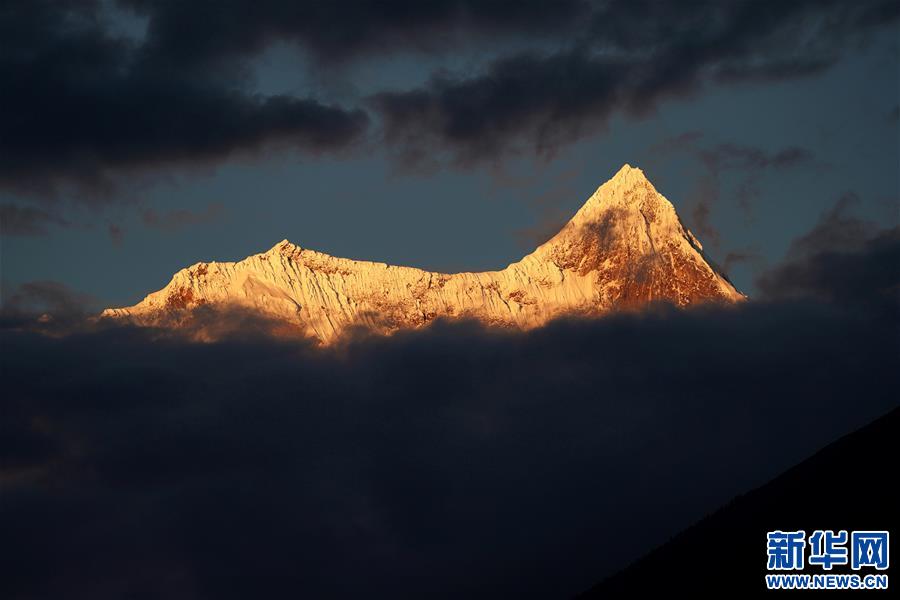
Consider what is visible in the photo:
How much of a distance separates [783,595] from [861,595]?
14424mm

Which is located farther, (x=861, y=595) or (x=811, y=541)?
(x=811, y=541)

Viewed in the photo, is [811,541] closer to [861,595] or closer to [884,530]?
[884,530]

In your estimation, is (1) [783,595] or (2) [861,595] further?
(1) [783,595]

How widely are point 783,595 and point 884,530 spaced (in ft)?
41.4

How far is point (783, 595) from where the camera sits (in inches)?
7303

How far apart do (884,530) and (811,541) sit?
29.3ft

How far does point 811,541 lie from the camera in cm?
19312

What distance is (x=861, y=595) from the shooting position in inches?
6777

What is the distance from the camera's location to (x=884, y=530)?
18712 cm

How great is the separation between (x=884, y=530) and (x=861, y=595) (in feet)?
54.6

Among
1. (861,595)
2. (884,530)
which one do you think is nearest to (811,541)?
(884,530)

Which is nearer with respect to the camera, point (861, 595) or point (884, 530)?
point (861, 595)
